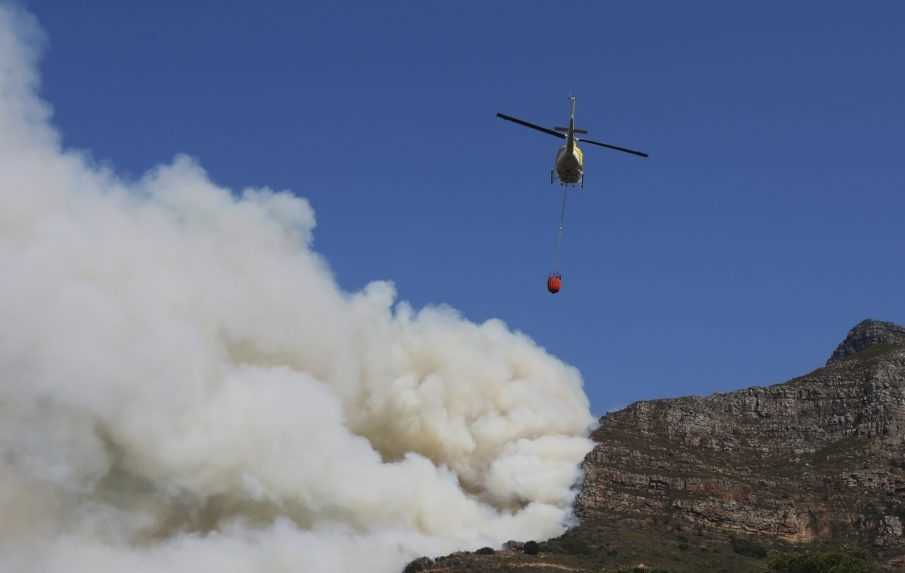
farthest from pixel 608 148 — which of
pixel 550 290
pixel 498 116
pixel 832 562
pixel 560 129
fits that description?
pixel 832 562

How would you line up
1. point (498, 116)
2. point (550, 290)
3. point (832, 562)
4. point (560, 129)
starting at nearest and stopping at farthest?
point (498, 116) → point (560, 129) → point (550, 290) → point (832, 562)

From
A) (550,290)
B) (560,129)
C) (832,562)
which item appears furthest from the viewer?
(832,562)

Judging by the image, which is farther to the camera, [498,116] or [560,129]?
[560,129]

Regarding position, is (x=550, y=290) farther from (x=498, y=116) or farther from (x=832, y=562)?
(x=832, y=562)

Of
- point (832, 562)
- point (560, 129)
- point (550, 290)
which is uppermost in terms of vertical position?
point (560, 129)

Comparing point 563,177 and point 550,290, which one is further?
point 550,290

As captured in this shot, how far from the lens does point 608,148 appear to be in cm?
12938

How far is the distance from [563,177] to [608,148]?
7.42m

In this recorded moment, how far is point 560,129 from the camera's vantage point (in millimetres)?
131000

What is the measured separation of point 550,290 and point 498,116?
101ft

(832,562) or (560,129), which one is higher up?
(560,129)

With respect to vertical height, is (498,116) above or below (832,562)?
above

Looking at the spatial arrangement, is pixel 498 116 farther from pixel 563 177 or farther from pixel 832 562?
pixel 832 562

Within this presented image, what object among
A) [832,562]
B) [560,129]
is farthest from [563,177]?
[832,562]
